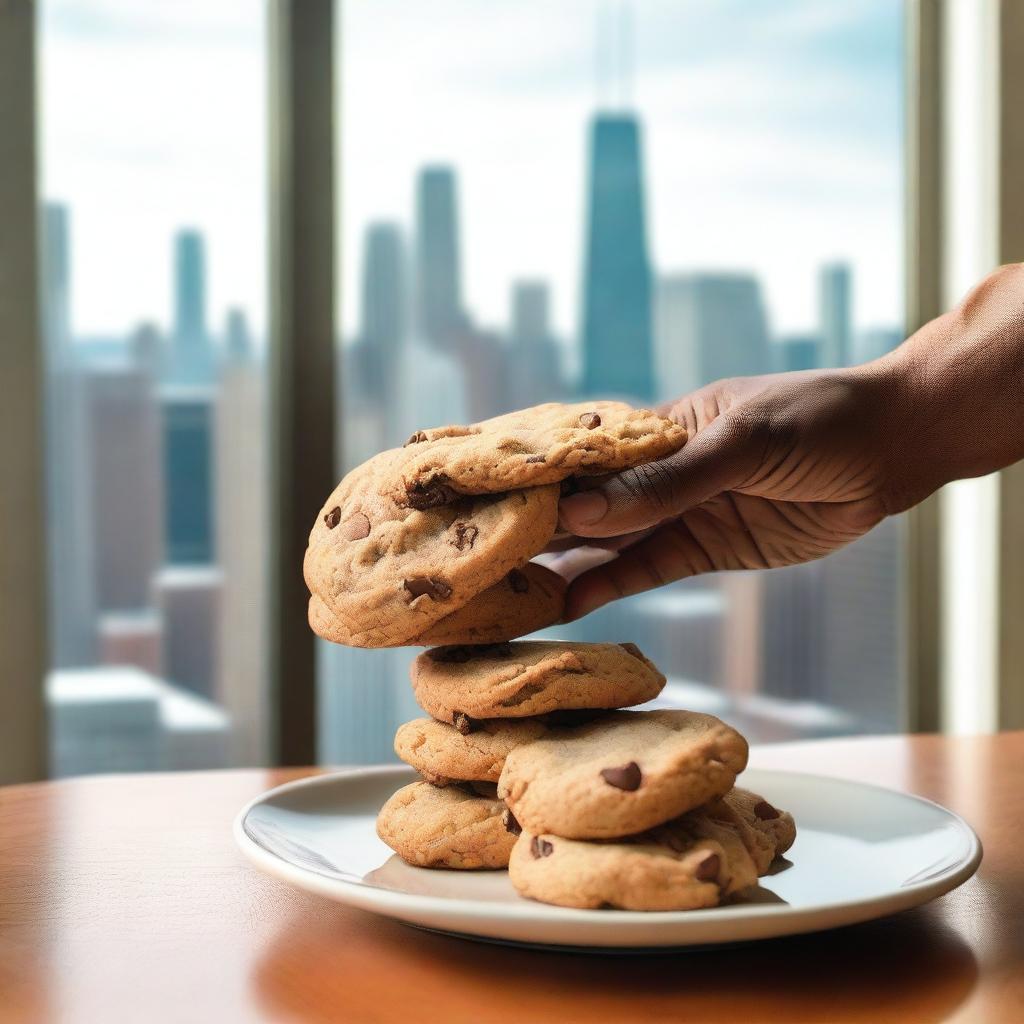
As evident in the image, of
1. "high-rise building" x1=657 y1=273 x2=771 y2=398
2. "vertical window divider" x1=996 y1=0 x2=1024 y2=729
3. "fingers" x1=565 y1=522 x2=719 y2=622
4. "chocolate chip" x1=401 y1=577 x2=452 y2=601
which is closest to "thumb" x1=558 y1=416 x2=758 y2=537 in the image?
"chocolate chip" x1=401 y1=577 x2=452 y2=601

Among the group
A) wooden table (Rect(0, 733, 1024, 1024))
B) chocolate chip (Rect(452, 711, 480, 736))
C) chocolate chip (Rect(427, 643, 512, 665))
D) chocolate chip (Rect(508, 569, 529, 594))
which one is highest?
chocolate chip (Rect(508, 569, 529, 594))

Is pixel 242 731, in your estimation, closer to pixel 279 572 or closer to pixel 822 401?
pixel 279 572

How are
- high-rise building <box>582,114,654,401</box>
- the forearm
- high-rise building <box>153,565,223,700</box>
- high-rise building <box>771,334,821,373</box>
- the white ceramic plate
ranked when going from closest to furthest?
the white ceramic plate → the forearm → high-rise building <box>153,565,223,700</box> → high-rise building <box>582,114,654,401</box> → high-rise building <box>771,334,821,373</box>

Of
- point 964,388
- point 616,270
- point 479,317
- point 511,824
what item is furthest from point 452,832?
point 616,270

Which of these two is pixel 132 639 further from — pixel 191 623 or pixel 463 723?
pixel 463 723

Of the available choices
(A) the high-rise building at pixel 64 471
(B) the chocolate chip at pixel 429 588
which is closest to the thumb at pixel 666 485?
(B) the chocolate chip at pixel 429 588

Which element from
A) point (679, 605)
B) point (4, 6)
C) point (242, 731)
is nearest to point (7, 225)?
point (4, 6)

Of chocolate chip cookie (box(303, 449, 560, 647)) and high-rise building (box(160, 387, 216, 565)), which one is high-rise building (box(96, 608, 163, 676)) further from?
chocolate chip cookie (box(303, 449, 560, 647))
